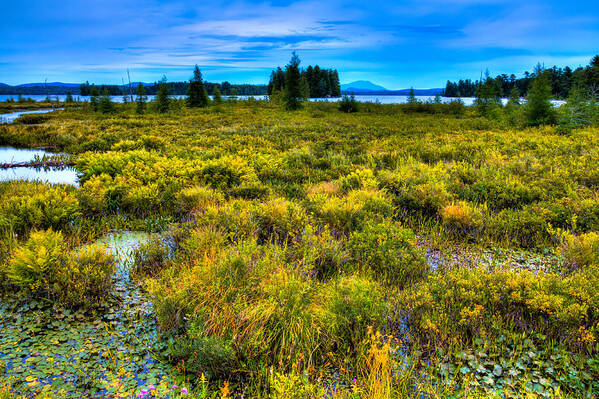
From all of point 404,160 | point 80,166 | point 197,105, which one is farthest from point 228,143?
point 197,105

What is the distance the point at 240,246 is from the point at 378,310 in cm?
224

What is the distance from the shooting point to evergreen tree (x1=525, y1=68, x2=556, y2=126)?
2026 cm

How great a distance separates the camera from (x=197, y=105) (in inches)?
1977

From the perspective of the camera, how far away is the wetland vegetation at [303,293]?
10.3 feet

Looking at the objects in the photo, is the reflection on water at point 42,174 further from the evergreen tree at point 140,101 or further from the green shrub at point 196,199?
the evergreen tree at point 140,101

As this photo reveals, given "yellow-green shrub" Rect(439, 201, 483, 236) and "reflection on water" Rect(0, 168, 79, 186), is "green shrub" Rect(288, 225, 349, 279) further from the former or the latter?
"reflection on water" Rect(0, 168, 79, 186)

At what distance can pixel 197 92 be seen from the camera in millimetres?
49906

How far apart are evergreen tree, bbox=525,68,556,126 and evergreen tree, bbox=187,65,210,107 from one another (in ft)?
140

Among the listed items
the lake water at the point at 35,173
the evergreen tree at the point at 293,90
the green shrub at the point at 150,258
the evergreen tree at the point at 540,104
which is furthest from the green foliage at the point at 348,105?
the green shrub at the point at 150,258

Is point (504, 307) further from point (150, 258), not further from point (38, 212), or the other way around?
point (38, 212)

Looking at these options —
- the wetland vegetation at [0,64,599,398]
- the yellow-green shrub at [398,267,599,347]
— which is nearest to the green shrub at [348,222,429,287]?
the wetland vegetation at [0,64,599,398]

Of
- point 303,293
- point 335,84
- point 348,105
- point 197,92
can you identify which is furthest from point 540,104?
point 335,84

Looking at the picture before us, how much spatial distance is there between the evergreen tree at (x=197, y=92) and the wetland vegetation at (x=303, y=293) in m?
45.0

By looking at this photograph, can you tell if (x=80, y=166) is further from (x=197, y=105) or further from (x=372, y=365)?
(x=197, y=105)
